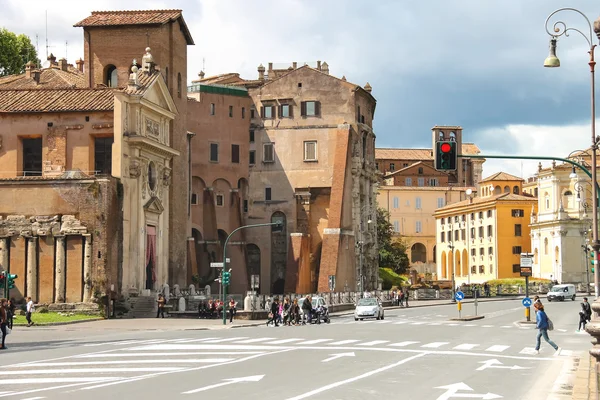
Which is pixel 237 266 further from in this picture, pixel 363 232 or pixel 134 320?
pixel 134 320

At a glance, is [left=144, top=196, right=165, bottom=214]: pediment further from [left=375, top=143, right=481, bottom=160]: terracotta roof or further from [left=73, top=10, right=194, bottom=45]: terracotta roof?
[left=375, top=143, right=481, bottom=160]: terracotta roof

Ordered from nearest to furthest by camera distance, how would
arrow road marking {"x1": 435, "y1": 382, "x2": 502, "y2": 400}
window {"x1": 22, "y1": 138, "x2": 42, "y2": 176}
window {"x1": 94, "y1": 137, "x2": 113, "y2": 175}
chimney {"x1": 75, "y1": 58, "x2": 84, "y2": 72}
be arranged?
arrow road marking {"x1": 435, "y1": 382, "x2": 502, "y2": 400}, window {"x1": 94, "y1": 137, "x2": 113, "y2": 175}, window {"x1": 22, "y1": 138, "x2": 42, "y2": 176}, chimney {"x1": 75, "y1": 58, "x2": 84, "y2": 72}

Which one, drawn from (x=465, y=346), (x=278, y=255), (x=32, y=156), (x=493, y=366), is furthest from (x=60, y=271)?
(x=493, y=366)

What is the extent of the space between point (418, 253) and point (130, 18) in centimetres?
8821

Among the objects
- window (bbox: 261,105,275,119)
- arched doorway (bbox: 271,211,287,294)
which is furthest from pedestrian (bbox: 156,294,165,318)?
window (bbox: 261,105,275,119)

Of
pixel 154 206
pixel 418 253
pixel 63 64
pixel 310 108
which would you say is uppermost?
pixel 63 64

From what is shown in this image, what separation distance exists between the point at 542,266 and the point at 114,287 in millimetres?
72183

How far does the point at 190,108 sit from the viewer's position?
8156cm

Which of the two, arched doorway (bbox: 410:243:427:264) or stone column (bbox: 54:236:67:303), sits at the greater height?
arched doorway (bbox: 410:243:427:264)

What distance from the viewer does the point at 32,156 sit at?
200 feet

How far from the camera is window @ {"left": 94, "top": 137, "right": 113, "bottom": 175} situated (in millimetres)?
59531

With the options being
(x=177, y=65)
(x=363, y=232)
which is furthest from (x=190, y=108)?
(x=363, y=232)

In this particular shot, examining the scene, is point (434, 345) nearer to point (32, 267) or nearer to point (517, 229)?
point (32, 267)

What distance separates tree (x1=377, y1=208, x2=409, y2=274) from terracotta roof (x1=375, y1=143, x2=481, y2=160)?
3620 centimetres
